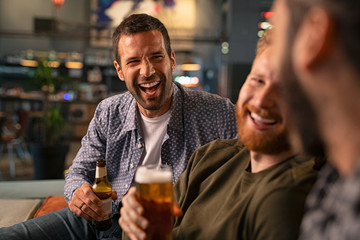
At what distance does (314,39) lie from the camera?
57 centimetres

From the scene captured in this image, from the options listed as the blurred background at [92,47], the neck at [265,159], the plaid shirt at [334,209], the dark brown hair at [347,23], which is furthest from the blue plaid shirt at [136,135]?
the blurred background at [92,47]

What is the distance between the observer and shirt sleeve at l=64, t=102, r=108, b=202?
2.20m

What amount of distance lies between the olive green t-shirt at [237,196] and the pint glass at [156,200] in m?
0.17

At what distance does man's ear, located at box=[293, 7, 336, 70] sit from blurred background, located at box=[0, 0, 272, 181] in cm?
812

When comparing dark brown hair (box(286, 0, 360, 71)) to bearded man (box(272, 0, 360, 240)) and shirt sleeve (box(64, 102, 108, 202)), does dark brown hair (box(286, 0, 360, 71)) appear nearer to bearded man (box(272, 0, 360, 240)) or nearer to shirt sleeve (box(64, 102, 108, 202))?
bearded man (box(272, 0, 360, 240))

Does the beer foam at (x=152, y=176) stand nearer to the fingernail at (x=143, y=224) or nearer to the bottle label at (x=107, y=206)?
the fingernail at (x=143, y=224)

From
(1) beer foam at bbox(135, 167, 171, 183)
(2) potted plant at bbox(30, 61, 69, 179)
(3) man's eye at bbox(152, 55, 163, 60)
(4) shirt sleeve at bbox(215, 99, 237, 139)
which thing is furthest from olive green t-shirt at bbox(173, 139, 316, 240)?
(2) potted plant at bbox(30, 61, 69, 179)

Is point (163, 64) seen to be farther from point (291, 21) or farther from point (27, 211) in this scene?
point (291, 21)

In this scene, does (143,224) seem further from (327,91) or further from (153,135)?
(153,135)

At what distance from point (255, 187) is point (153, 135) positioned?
3.96 feet

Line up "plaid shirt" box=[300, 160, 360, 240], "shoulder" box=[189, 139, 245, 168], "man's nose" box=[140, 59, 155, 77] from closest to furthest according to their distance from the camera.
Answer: "plaid shirt" box=[300, 160, 360, 240] → "shoulder" box=[189, 139, 245, 168] → "man's nose" box=[140, 59, 155, 77]

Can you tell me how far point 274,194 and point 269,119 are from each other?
214mm

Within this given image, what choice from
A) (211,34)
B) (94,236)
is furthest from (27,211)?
(211,34)

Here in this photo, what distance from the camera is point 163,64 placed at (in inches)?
88.2
